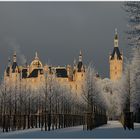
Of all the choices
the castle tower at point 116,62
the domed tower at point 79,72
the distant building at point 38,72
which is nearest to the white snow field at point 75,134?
the distant building at point 38,72

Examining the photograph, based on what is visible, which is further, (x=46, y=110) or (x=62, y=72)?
(x=62, y=72)

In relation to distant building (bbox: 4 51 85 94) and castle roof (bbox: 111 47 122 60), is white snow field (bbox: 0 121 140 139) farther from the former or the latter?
castle roof (bbox: 111 47 122 60)

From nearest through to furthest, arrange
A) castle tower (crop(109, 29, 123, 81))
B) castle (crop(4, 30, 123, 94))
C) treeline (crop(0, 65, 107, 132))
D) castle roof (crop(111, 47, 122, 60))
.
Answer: treeline (crop(0, 65, 107, 132)) < castle (crop(4, 30, 123, 94)) < castle roof (crop(111, 47, 122, 60)) < castle tower (crop(109, 29, 123, 81))

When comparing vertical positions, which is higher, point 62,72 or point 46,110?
point 62,72

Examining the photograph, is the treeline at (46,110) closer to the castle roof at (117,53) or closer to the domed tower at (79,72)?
the domed tower at (79,72)

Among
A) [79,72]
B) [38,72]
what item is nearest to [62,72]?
[79,72]

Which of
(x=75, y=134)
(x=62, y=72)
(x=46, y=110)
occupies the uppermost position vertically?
(x=62, y=72)

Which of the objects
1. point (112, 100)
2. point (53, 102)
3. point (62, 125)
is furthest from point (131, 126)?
point (112, 100)

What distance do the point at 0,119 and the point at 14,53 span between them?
108 metres

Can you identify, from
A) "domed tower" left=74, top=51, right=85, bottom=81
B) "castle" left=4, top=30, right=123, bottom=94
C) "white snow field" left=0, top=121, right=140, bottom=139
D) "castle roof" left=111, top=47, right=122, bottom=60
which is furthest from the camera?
"castle roof" left=111, top=47, right=122, bottom=60

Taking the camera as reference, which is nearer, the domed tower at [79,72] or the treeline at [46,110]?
→ the treeline at [46,110]

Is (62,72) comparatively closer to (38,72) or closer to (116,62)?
(38,72)

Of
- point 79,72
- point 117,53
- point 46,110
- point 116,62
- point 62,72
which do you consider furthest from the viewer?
point 116,62

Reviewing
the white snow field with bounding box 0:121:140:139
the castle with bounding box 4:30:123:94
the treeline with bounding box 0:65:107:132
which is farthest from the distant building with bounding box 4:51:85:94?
the white snow field with bounding box 0:121:140:139
